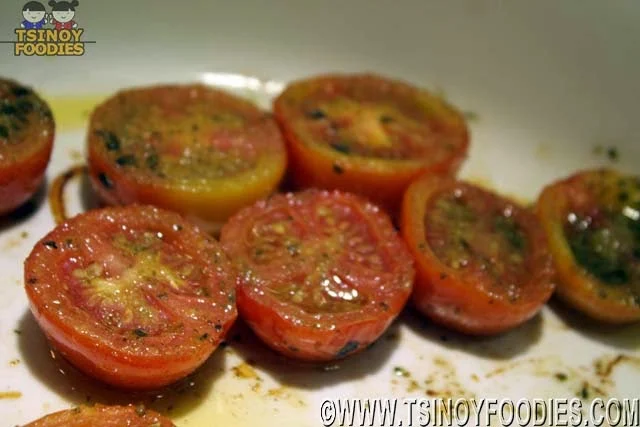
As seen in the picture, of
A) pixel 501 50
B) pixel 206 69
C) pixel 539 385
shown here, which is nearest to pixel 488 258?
pixel 539 385

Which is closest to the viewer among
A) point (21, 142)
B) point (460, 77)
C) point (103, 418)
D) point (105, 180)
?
point (103, 418)

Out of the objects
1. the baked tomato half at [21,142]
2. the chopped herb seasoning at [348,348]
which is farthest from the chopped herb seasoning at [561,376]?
the baked tomato half at [21,142]

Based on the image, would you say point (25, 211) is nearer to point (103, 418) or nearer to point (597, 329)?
point (103, 418)

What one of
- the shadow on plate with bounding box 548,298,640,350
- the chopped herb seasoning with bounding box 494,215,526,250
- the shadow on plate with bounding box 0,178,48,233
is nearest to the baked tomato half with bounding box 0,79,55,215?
the shadow on plate with bounding box 0,178,48,233

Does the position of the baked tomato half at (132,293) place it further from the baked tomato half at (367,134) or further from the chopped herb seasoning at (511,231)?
the chopped herb seasoning at (511,231)

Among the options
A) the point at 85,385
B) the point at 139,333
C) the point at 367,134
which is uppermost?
the point at 367,134

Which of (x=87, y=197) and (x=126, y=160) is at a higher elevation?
(x=126, y=160)

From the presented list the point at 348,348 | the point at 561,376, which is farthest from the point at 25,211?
the point at 561,376
